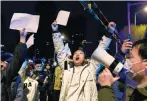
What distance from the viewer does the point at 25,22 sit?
5.35m

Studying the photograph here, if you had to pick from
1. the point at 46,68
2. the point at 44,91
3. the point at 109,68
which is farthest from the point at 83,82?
the point at 46,68

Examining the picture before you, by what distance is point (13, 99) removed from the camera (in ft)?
19.0

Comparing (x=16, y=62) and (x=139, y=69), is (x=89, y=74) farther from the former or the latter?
(x=139, y=69)

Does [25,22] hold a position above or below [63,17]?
below

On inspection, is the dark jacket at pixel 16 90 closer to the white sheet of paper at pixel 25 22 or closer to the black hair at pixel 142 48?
the white sheet of paper at pixel 25 22

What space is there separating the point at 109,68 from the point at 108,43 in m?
2.63

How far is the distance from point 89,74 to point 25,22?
4.44 ft

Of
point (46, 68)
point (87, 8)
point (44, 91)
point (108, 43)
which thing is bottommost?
point (44, 91)

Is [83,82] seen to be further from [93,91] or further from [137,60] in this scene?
[137,60]

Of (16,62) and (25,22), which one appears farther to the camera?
(25,22)

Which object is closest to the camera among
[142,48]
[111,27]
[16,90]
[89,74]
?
[142,48]

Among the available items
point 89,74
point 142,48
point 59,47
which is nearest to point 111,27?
point 89,74

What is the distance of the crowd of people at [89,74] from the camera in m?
2.70

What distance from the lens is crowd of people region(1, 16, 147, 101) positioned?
2.70 m
